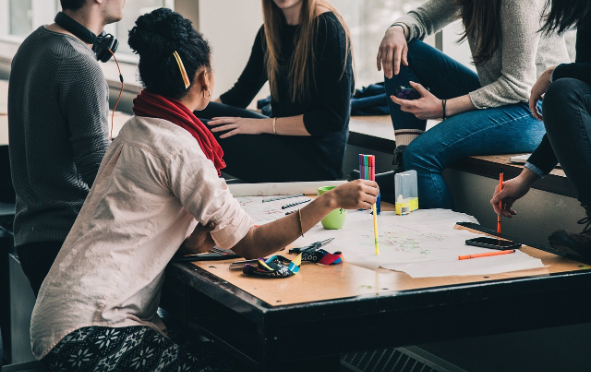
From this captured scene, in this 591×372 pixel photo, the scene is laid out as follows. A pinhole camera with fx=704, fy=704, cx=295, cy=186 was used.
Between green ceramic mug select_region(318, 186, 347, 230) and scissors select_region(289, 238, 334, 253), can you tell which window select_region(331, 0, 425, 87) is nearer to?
green ceramic mug select_region(318, 186, 347, 230)

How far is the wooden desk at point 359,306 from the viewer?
39.8 inches

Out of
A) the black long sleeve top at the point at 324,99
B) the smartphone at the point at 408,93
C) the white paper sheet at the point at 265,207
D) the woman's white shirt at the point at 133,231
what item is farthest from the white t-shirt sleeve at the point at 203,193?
the black long sleeve top at the point at 324,99

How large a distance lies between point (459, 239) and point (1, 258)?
5.59ft

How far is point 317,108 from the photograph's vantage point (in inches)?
89.2

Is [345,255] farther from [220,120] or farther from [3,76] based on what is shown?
[3,76]

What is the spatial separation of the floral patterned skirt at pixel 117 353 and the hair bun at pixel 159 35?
0.50 meters

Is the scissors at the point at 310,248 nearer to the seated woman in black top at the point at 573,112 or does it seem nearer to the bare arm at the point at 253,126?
the seated woman in black top at the point at 573,112

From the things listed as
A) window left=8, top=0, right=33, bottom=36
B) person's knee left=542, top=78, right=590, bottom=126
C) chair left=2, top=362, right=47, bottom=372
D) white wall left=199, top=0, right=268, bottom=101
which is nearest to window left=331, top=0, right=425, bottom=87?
white wall left=199, top=0, right=268, bottom=101

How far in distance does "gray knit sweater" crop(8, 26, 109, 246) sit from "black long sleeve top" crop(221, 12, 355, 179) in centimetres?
76

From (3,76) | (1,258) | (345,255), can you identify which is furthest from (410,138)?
(3,76)

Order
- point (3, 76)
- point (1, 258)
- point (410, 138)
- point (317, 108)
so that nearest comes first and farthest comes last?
point (410, 138)
point (317, 108)
point (1, 258)
point (3, 76)

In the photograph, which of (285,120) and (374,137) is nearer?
(285,120)

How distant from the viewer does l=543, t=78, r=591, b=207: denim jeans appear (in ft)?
4.38

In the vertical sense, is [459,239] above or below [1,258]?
above
